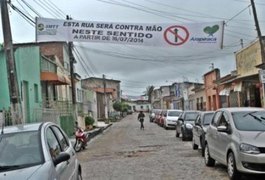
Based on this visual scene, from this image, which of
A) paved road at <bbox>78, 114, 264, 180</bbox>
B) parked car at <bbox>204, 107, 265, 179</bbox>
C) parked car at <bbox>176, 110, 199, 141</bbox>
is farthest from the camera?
parked car at <bbox>176, 110, 199, 141</bbox>

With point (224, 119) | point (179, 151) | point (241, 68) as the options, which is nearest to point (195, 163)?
point (224, 119)

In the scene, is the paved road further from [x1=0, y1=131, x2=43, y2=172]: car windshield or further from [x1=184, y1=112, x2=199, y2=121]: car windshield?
[x1=184, y1=112, x2=199, y2=121]: car windshield

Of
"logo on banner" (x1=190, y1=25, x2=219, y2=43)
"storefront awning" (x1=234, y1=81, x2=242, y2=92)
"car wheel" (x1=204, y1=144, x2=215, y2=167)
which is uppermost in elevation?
"logo on banner" (x1=190, y1=25, x2=219, y2=43)

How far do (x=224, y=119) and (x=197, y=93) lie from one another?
53.1m

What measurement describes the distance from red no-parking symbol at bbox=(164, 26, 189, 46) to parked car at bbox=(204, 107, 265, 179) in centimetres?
659

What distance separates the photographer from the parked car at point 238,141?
10.1 metres

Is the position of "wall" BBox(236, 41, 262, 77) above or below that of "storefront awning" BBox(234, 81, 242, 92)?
above

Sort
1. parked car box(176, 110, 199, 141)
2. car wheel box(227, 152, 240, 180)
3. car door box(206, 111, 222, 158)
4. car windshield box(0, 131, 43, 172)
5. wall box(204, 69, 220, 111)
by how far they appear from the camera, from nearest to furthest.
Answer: car windshield box(0, 131, 43, 172) → car wheel box(227, 152, 240, 180) → car door box(206, 111, 222, 158) → parked car box(176, 110, 199, 141) → wall box(204, 69, 220, 111)

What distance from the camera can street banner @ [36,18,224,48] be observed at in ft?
64.0

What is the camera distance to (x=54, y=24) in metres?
19.7

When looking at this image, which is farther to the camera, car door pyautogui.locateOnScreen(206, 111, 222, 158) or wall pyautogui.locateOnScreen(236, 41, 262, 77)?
wall pyautogui.locateOnScreen(236, 41, 262, 77)

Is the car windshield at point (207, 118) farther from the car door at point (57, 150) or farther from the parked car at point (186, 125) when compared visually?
the car door at point (57, 150)

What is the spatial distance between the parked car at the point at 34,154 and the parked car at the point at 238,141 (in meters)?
3.82

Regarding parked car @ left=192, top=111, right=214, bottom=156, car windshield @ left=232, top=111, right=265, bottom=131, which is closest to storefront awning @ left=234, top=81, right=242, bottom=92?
parked car @ left=192, top=111, right=214, bottom=156
